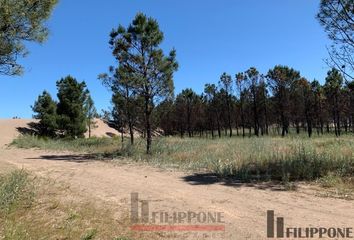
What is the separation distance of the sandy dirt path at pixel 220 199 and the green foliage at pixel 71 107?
33446 millimetres

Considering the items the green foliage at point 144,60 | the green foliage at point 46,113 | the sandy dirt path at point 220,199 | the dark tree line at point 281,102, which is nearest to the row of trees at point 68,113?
the green foliage at point 46,113

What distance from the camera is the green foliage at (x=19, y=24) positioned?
11.2 m

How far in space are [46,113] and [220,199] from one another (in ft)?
148

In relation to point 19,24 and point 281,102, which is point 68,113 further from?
point 19,24

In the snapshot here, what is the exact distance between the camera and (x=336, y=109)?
2056 inches

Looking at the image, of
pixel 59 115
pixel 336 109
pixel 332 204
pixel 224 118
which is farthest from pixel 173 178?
pixel 224 118

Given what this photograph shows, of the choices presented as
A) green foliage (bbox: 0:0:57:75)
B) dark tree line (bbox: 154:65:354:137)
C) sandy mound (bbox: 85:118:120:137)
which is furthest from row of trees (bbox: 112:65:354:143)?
green foliage (bbox: 0:0:57:75)

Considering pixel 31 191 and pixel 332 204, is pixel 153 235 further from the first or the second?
pixel 31 191

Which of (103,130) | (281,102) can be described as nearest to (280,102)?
(281,102)
